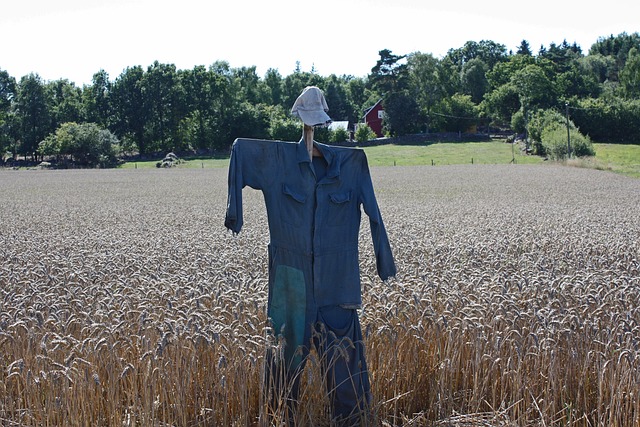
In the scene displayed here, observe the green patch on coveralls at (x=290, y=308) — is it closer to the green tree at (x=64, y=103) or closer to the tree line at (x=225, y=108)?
the tree line at (x=225, y=108)

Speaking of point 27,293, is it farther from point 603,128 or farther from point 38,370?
point 603,128

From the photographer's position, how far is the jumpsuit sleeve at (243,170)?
203 inches

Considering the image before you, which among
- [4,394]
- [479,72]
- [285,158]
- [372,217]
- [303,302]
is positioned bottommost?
[4,394]

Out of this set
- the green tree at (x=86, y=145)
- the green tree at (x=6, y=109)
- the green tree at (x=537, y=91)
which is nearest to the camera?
the green tree at (x=86, y=145)

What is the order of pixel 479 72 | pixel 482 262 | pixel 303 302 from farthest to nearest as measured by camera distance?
pixel 479 72 → pixel 482 262 → pixel 303 302

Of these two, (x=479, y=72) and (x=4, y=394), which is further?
(x=479, y=72)

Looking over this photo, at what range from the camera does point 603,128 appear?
84.4 meters

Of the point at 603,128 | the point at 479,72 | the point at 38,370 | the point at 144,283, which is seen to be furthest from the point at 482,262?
the point at 479,72

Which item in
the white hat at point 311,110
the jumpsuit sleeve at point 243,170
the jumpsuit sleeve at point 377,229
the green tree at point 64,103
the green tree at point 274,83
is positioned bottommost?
the jumpsuit sleeve at point 377,229

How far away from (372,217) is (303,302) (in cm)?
81

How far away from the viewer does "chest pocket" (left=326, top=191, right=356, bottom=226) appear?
523 centimetres

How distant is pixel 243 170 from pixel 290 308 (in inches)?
41.8

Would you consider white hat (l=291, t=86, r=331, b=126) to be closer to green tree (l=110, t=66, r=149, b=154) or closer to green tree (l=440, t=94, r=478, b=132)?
green tree (l=110, t=66, r=149, b=154)

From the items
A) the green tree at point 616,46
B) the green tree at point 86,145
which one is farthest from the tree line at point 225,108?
the green tree at point 616,46
